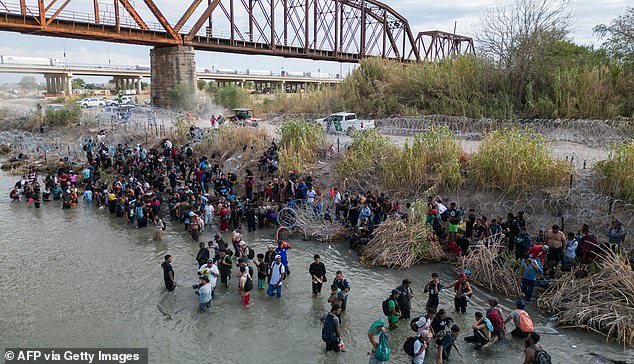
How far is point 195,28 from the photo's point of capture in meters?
44.2

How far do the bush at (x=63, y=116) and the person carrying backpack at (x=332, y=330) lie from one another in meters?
36.7

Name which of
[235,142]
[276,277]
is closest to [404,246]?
[276,277]

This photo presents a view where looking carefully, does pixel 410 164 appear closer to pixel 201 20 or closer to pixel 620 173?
pixel 620 173

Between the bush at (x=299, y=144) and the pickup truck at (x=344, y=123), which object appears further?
the pickup truck at (x=344, y=123)

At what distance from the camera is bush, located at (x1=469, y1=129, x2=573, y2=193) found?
15.4 meters

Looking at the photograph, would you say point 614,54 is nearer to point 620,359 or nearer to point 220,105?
point 620,359

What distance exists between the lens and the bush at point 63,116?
38.6m

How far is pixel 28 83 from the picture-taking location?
9962 centimetres

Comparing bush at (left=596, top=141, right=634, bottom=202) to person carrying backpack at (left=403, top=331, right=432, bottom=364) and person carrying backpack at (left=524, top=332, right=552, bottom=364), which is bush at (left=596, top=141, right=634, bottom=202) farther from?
person carrying backpack at (left=403, top=331, right=432, bottom=364)

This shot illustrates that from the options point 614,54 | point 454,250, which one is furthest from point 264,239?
point 614,54

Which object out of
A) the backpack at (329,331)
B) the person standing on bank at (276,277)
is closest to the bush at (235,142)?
the person standing on bank at (276,277)

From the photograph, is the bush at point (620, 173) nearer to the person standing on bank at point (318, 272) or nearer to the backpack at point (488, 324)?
the backpack at point (488, 324)

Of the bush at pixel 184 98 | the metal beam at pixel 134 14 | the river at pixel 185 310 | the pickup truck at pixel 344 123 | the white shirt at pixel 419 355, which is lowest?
the river at pixel 185 310

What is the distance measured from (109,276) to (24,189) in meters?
12.3
